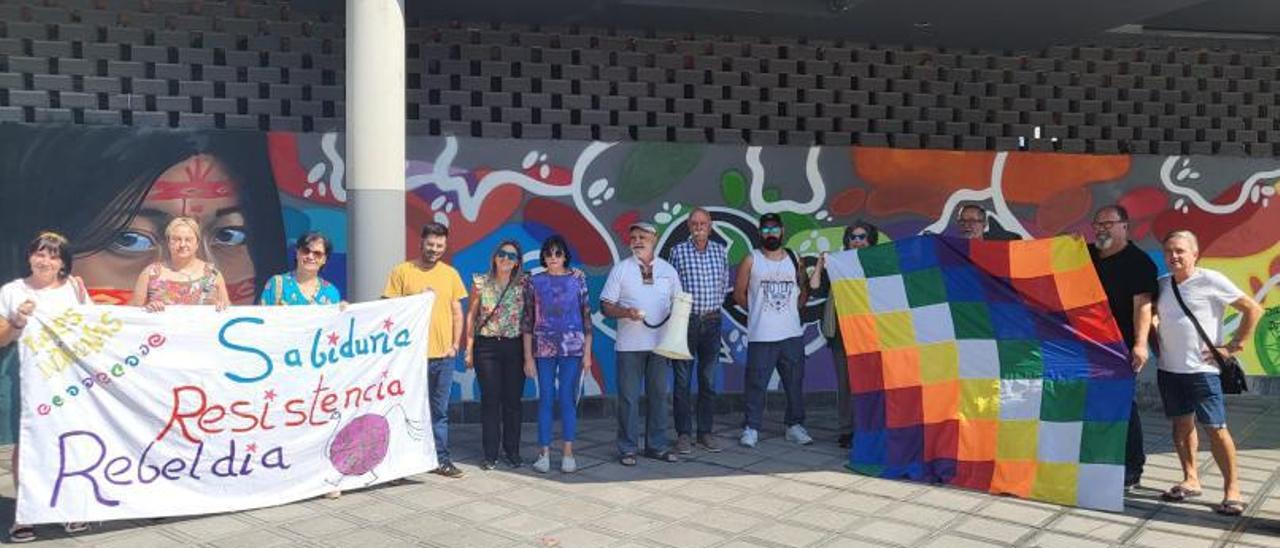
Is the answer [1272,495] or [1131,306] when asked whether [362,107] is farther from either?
[1272,495]

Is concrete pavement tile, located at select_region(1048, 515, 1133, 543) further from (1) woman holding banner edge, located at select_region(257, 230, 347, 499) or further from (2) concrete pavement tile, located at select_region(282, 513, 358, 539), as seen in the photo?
(1) woman holding banner edge, located at select_region(257, 230, 347, 499)

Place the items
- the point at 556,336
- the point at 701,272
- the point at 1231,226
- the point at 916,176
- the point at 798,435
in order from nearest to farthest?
the point at 556,336 < the point at 701,272 < the point at 798,435 < the point at 916,176 < the point at 1231,226

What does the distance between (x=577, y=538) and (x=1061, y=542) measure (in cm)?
253

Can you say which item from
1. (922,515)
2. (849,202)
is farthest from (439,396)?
(849,202)

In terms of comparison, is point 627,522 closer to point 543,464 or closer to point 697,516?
point 697,516

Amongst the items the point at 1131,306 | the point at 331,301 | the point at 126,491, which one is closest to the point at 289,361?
the point at 331,301

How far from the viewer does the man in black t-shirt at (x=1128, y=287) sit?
514cm

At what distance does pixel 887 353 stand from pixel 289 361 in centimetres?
374

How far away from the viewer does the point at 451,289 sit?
5641mm

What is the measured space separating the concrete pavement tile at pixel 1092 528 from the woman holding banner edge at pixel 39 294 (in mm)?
5279

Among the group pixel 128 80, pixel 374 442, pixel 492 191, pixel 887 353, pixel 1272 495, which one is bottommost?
pixel 1272 495

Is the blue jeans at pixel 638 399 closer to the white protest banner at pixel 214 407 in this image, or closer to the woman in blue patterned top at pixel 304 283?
the white protest banner at pixel 214 407

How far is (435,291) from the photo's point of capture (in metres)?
5.54

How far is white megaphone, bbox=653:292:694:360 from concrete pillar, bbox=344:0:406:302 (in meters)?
1.88
